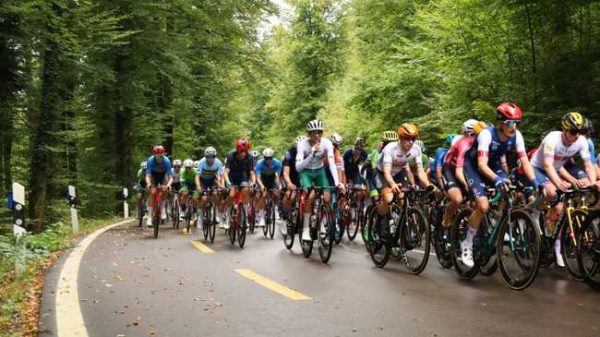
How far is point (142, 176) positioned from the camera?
18.7m

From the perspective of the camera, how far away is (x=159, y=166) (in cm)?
1586

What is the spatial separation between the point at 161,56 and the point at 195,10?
3.23 meters

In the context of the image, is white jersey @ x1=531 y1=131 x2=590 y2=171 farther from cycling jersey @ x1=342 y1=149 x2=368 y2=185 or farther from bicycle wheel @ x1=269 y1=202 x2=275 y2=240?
bicycle wheel @ x1=269 y1=202 x2=275 y2=240

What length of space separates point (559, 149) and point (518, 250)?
191cm

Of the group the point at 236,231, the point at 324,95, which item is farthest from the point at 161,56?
the point at 324,95

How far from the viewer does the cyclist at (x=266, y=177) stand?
546 inches

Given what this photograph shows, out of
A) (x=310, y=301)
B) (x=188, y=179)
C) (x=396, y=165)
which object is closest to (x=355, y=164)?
(x=396, y=165)

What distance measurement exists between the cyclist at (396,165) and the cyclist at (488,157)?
3.13 ft

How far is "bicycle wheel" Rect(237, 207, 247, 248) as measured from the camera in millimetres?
11734

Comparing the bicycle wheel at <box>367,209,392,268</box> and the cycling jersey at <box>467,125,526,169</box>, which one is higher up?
the cycling jersey at <box>467,125,526,169</box>

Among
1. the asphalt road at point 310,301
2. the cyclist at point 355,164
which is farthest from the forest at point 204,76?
the asphalt road at point 310,301

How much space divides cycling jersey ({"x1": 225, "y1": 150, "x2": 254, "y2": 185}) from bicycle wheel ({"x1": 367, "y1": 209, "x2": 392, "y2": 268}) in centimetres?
432

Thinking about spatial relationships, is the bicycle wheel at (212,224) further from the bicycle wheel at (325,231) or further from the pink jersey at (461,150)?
the pink jersey at (461,150)

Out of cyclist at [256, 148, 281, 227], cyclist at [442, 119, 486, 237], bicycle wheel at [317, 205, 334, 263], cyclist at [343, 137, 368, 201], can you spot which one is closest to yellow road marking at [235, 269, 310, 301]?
bicycle wheel at [317, 205, 334, 263]
